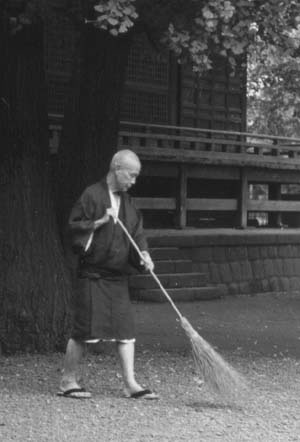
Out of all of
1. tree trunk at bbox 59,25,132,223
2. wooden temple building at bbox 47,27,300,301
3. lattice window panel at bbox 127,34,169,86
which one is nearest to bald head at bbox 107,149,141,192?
tree trunk at bbox 59,25,132,223

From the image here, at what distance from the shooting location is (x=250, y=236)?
18656mm

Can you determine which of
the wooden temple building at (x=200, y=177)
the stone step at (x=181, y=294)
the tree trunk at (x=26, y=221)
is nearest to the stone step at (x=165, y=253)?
the wooden temple building at (x=200, y=177)

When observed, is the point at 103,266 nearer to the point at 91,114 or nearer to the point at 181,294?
the point at 91,114

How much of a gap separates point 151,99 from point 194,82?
3.48 feet

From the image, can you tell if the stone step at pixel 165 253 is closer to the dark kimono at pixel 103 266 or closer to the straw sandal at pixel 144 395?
the dark kimono at pixel 103 266

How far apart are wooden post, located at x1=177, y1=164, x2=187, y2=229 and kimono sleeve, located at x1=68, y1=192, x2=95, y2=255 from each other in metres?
10.9

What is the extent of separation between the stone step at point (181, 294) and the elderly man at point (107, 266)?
788cm

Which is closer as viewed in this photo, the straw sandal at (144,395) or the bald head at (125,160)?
the bald head at (125,160)

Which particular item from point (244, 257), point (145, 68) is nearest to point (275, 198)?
point (244, 257)

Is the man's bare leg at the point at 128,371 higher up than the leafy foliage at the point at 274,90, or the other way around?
the leafy foliage at the point at 274,90

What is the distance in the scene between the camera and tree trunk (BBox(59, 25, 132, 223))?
401 inches

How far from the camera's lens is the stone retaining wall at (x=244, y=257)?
17.6 meters

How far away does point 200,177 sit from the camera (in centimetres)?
1891

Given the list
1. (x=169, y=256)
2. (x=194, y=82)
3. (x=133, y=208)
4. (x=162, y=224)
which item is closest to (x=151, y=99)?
(x=194, y=82)
